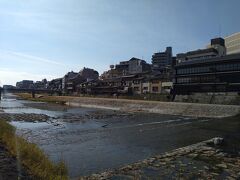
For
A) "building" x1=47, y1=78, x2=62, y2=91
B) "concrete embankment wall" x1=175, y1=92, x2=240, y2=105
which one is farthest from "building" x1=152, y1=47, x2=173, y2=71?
"concrete embankment wall" x1=175, y1=92, x2=240, y2=105

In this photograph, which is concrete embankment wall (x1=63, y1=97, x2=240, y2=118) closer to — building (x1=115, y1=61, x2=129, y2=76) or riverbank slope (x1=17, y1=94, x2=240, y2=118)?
riverbank slope (x1=17, y1=94, x2=240, y2=118)

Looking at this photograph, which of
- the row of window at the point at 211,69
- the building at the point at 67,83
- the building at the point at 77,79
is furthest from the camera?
the building at the point at 67,83

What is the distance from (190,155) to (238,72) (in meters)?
48.7

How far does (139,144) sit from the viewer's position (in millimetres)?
22906

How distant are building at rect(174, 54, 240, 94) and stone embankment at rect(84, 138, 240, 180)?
46.6 metres

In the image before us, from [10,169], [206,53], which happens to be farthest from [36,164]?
[206,53]

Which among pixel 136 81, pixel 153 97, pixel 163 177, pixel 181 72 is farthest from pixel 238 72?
pixel 163 177

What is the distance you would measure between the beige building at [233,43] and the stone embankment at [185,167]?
97.3 meters

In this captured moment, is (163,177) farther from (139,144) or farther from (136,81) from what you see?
(136,81)

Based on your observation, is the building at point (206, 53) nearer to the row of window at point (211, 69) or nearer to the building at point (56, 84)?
the row of window at point (211, 69)

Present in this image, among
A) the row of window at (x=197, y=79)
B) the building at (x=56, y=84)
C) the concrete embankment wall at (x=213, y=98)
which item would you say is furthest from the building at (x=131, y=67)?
the concrete embankment wall at (x=213, y=98)

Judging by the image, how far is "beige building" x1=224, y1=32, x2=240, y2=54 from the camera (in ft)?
351

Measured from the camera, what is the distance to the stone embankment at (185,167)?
13.1 m

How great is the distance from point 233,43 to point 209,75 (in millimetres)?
51230
